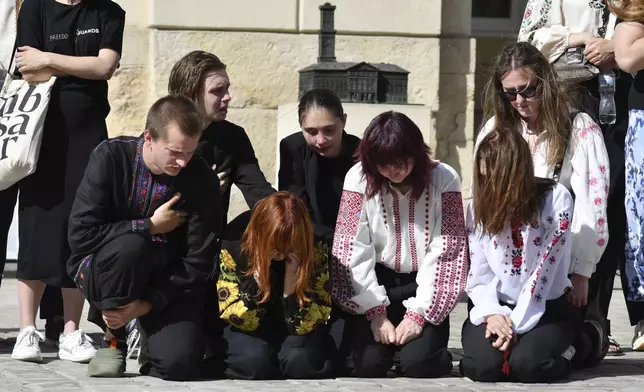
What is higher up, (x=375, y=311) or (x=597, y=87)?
(x=597, y=87)

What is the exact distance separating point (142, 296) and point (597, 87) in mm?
2049

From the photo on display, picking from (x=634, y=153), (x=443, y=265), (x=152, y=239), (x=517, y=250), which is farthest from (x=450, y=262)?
(x=152, y=239)

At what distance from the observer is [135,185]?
570 cm

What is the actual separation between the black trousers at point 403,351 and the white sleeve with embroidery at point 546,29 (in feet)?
3.89

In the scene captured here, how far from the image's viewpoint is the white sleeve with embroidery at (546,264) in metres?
5.68

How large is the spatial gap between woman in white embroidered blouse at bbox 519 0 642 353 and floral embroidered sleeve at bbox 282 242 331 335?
120cm

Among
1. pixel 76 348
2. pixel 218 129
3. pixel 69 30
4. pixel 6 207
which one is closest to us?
pixel 76 348

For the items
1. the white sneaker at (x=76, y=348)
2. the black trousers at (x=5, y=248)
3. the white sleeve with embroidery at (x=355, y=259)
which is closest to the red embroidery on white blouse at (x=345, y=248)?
the white sleeve with embroidery at (x=355, y=259)

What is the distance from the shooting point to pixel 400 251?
231 inches

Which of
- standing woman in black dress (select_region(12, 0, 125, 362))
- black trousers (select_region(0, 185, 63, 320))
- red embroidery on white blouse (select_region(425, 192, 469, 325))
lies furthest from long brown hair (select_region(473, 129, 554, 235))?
black trousers (select_region(0, 185, 63, 320))

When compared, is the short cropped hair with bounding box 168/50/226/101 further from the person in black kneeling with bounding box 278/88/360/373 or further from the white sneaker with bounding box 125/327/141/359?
the white sneaker with bounding box 125/327/141/359

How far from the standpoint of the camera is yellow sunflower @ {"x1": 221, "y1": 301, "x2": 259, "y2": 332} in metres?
5.67

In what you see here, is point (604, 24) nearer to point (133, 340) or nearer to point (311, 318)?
point (311, 318)

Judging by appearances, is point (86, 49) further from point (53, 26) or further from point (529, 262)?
point (529, 262)
